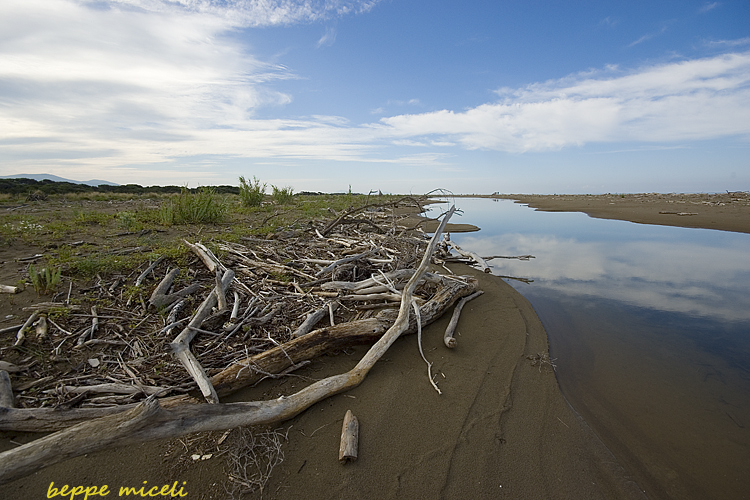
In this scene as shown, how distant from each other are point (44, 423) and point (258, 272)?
307cm

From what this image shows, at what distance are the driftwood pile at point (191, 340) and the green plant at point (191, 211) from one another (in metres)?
3.83

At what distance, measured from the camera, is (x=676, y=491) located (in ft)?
8.50

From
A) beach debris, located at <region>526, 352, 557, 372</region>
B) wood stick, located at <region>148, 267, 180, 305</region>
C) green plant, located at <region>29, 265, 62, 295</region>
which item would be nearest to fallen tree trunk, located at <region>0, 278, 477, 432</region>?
beach debris, located at <region>526, 352, 557, 372</region>

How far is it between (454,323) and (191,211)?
7932 millimetres

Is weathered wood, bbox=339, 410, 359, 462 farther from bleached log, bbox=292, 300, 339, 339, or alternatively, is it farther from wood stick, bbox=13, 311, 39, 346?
wood stick, bbox=13, 311, 39, 346

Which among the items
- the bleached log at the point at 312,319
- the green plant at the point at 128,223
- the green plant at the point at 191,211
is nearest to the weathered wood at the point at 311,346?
the bleached log at the point at 312,319

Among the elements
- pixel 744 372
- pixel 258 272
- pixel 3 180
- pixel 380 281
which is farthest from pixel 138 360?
pixel 3 180

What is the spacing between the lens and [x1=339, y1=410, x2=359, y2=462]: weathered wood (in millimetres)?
2719

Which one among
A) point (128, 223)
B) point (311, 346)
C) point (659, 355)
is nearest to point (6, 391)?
point (311, 346)

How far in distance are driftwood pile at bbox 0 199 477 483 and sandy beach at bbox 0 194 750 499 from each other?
24 centimetres

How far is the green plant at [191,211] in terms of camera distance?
9078 millimetres

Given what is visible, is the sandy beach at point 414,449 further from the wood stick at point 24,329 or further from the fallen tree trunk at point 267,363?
the wood stick at point 24,329

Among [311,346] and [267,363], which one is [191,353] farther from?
[311,346]

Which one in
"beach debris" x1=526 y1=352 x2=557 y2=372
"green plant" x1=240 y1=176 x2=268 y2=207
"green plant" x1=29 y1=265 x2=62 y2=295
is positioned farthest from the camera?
"green plant" x1=240 y1=176 x2=268 y2=207
